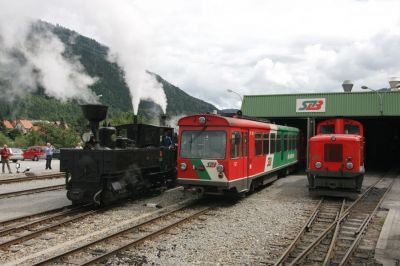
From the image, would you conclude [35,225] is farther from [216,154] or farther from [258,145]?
[258,145]

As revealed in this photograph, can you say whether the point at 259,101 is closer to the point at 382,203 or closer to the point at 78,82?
the point at 78,82

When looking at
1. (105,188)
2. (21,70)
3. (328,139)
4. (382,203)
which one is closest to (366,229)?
(382,203)

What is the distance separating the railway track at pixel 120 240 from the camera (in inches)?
261

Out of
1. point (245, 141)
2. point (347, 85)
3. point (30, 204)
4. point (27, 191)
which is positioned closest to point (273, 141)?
point (245, 141)

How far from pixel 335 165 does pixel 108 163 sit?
7.26 meters

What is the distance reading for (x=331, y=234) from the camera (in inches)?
337

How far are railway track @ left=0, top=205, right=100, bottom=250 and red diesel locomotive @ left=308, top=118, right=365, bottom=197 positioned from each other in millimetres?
7156

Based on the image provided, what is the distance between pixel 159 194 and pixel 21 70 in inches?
1098

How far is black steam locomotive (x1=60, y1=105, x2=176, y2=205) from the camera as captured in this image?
423 inches

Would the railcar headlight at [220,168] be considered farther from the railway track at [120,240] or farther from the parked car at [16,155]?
the parked car at [16,155]

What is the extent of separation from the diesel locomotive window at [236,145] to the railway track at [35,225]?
4079mm

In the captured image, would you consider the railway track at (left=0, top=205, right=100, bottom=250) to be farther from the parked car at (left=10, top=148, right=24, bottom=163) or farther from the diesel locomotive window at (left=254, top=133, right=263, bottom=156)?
the parked car at (left=10, top=148, right=24, bottom=163)

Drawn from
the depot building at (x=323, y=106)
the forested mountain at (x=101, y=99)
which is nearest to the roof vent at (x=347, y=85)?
the depot building at (x=323, y=106)

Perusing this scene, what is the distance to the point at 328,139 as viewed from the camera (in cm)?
1334
